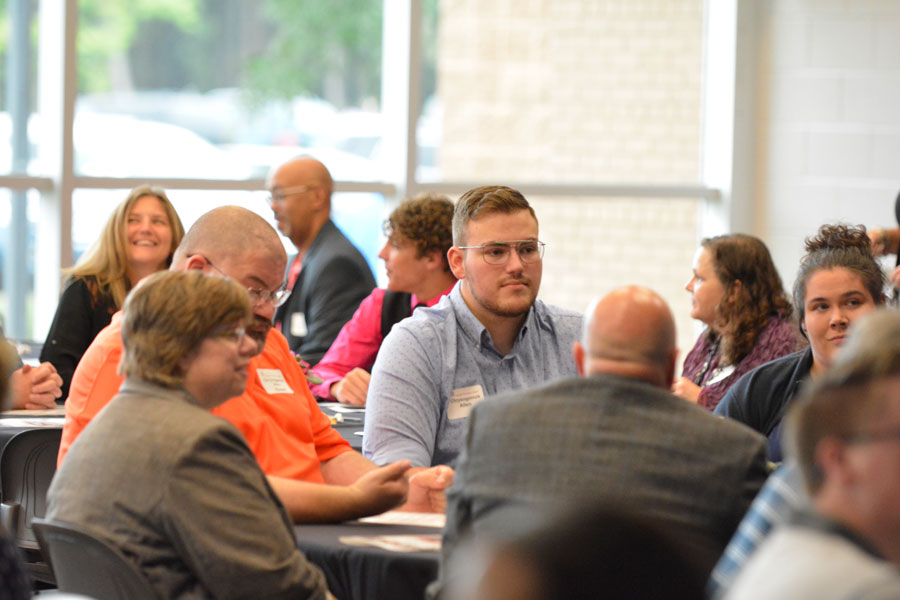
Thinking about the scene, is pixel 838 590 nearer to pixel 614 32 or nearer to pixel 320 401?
pixel 320 401

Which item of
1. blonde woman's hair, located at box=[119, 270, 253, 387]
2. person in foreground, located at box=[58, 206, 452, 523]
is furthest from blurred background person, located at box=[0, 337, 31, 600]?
person in foreground, located at box=[58, 206, 452, 523]

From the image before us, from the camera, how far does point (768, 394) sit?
3248 mm

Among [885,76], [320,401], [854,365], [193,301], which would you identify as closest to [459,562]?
[193,301]

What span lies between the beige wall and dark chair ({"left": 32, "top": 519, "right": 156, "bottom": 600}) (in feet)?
19.6

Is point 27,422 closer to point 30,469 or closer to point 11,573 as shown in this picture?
point 30,469

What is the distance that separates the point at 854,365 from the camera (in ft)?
4.64

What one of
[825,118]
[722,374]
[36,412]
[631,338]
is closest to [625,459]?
[631,338]

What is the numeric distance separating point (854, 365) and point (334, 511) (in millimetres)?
1333

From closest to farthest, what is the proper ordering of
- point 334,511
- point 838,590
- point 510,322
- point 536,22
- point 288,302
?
1. point 838,590
2. point 334,511
3. point 510,322
4. point 288,302
5. point 536,22

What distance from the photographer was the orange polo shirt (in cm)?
249

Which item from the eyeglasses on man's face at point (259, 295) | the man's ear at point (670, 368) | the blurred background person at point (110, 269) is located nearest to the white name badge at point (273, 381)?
the eyeglasses on man's face at point (259, 295)

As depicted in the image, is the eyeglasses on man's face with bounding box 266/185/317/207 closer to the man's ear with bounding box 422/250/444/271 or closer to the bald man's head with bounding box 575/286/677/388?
the man's ear with bounding box 422/250/444/271

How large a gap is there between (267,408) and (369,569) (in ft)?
2.22

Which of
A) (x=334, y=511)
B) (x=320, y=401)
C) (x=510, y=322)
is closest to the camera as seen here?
(x=334, y=511)
